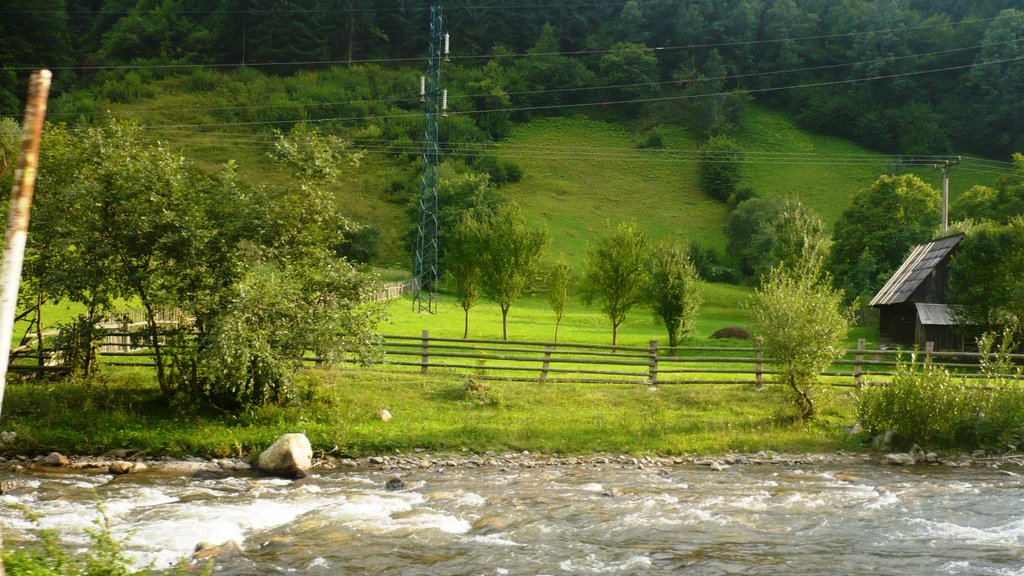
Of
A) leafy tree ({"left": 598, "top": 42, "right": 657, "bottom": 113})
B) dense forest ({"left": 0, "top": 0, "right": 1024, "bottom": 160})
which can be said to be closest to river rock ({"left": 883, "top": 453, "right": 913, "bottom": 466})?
dense forest ({"left": 0, "top": 0, "right": 1024, "bottom": 160})

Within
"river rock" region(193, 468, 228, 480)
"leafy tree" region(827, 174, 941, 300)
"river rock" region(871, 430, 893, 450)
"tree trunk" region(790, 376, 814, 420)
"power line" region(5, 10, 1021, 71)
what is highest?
"power line" region(5, 10, 1021, 71)

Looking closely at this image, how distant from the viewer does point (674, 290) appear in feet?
113

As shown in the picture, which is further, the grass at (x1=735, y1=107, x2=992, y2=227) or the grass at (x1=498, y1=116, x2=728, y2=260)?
the grass at (x1=735, y1=107, x2=992, y2=227)

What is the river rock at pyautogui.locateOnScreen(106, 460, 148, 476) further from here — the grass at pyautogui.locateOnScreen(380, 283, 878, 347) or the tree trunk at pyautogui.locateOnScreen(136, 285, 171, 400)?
the grass at pyautogui.locateOnScreen(380, 283, 878, 347)

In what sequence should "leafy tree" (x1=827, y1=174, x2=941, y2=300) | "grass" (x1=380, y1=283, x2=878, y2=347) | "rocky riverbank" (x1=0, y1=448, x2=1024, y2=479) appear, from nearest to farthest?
"rocky riverbank" (x1=0, y1=448, x2=1024, y2=479)
"grass" (x1=380, y1=283, x2=878, y2=347)
"leafy tree" (x1=827, y1=174, x2=941, y2=300)

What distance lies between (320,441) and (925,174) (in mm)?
75696

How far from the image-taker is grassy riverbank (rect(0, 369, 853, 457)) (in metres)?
17.6

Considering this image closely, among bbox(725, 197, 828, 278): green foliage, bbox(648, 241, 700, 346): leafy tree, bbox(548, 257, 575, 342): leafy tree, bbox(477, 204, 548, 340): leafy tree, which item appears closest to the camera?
bbox(648, 241, 700, 346): leafy tree

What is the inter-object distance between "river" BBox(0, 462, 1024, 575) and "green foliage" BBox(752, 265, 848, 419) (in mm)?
3238

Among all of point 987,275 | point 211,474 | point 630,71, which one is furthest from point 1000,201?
point 630,71

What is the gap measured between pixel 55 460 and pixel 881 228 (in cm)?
4833

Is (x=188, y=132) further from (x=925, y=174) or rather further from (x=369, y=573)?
(x=369, y=573)

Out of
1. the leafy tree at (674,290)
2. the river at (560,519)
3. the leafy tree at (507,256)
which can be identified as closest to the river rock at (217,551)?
the river at (560,519)

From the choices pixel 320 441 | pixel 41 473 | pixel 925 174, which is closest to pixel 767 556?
pixel 320 441
